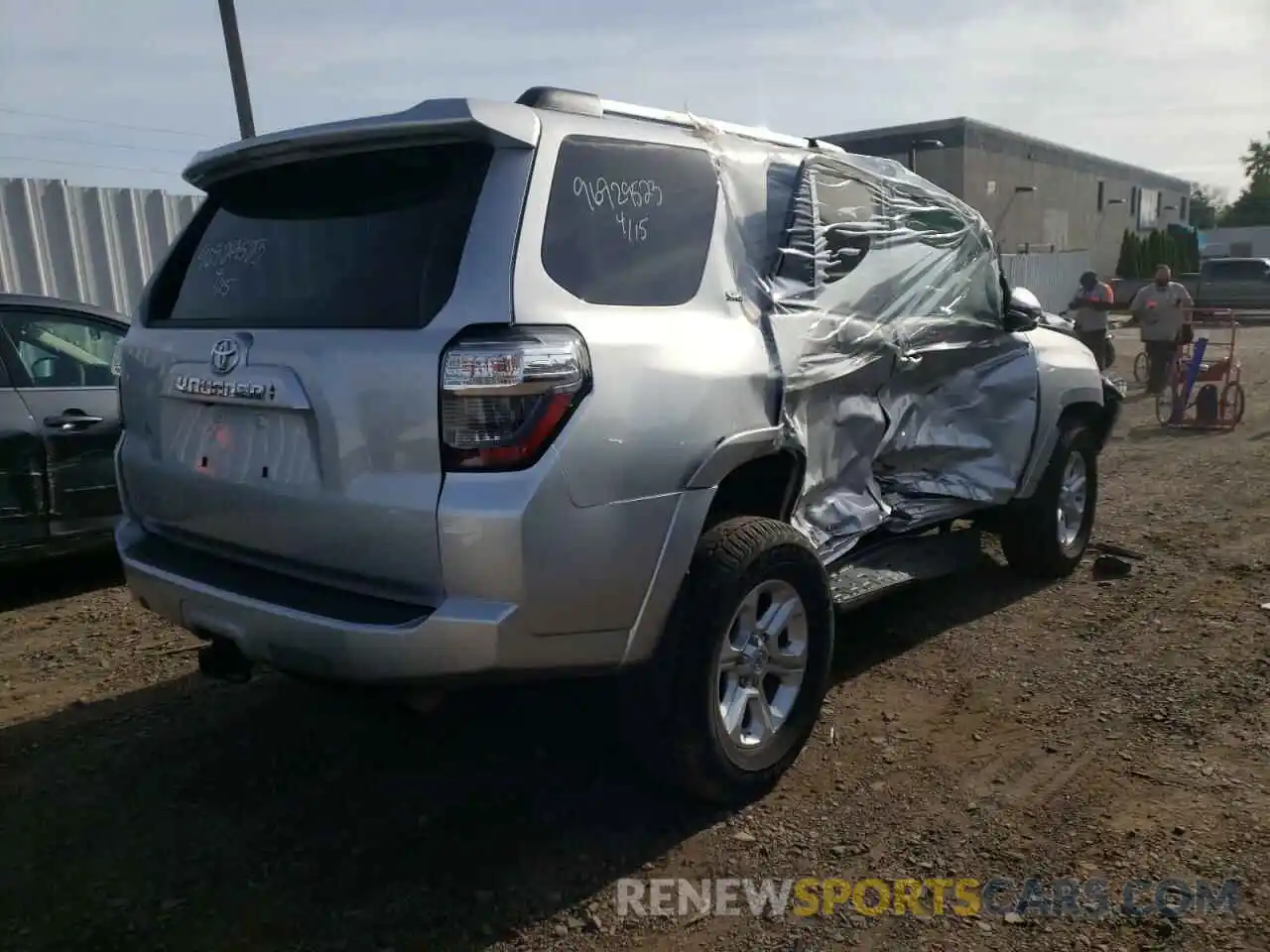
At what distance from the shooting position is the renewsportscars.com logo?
2.77 m

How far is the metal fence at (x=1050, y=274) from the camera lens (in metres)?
26.5

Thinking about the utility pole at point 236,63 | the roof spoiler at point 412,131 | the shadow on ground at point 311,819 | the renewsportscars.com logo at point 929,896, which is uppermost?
the utility pole at point 236,63

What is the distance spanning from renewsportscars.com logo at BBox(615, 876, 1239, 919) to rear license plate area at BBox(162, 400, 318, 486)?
1.45m

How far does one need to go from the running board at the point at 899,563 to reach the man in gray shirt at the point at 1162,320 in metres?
9.38

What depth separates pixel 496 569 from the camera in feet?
8.28

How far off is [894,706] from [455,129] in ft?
8.77

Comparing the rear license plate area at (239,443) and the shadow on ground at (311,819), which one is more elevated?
the rear license plate area at (239,443)

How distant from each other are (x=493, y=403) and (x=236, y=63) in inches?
319

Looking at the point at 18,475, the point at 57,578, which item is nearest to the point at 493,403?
the point at 18,475

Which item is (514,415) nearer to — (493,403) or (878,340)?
(493,403)

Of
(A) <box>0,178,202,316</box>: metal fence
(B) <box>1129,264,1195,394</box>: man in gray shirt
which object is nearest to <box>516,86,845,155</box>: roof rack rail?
(A) <box>0,178,202,316</box>: metal fence

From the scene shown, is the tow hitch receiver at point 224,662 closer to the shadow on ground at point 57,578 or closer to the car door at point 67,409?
the car door at point 67,409

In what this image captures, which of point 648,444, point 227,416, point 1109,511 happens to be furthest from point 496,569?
point 1109,511

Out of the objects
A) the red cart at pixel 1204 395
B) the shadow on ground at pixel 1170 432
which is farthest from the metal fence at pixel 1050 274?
the shadow on ground at pixel 1170 432
